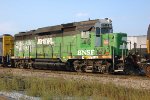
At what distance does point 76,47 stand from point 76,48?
74 millimetres

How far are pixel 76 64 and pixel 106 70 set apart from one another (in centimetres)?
304

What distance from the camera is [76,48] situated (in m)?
22.0

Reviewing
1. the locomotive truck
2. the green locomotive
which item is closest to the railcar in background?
the locomotive truck

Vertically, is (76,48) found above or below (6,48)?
below

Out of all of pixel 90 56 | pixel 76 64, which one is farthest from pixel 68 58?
pixel 90 56

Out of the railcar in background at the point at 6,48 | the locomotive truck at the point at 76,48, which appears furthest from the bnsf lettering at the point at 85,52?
the railcar in background at the point at 6,48

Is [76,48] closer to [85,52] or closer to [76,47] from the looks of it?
[76,47]

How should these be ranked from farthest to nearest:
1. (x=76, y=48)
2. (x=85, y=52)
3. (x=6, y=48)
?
(x=6, y=48)
(x=76, y=48)
(x=85, y=52)

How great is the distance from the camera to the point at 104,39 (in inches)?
783

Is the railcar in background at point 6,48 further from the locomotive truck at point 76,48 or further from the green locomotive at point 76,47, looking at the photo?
the green locomotive at point 76,47

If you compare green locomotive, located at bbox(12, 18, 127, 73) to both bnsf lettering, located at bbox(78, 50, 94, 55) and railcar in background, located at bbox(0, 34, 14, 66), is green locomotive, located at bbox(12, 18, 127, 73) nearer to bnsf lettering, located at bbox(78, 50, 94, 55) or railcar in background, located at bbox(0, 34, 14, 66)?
bnsf lettering, located at bbox(78, 50, 94, 55)

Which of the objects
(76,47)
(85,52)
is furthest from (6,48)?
(85,52)

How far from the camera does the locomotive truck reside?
1931 centimetres

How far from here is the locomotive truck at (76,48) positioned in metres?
19.3
